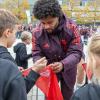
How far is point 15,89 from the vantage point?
9.06ft

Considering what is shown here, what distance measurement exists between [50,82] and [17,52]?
3396 millimetres

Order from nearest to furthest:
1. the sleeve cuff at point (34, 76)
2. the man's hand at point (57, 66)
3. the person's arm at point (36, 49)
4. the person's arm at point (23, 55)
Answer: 1. the sleeve cuff at point (34, 76)
2. the man's hand at point (57, 66)
3. the person's arm at point (36, 49)
4. the person's arm at point (23, 55)

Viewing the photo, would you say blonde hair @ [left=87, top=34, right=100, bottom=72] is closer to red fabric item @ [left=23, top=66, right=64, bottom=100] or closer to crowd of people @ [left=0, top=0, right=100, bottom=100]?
crowd of people @ [left=0, top=0, right=100, bottom=100]

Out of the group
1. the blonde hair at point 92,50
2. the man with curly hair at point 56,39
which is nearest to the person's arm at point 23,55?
the man with curly hair at point 56,39

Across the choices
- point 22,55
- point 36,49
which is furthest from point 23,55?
point 36,49

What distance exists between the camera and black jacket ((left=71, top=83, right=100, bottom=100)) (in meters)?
2.56

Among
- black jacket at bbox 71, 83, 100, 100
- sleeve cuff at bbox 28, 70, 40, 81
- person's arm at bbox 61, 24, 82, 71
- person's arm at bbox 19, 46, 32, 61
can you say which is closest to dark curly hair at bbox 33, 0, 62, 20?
person's arm at bbox 61, 24, 82, 71

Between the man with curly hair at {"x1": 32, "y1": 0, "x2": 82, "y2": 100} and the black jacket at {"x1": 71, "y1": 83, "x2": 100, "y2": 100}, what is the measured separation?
5.65 feet

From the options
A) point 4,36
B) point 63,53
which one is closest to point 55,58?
point 63,53

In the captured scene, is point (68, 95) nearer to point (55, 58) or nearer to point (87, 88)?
point (55, 58)

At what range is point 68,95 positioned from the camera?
482 cm

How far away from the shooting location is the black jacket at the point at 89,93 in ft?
8.39

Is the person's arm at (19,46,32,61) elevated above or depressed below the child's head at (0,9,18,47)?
below

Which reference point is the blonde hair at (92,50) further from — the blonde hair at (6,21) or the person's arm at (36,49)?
the person's arm at (36,49)
